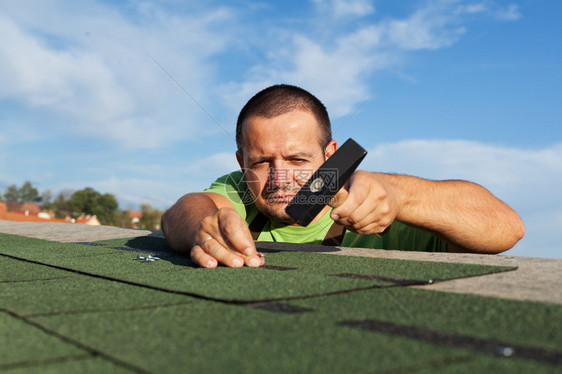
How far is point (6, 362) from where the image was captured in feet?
3.57

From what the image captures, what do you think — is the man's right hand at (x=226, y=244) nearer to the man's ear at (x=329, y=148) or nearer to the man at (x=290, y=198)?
the man at (x=290, y=198)

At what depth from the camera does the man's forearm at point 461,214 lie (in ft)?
9.61

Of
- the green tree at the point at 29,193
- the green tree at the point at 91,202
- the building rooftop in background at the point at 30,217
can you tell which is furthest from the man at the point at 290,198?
the green tree at the point at 29,193

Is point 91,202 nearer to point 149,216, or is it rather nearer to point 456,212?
point 149,216

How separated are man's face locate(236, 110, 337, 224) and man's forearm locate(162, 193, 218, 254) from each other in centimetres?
45

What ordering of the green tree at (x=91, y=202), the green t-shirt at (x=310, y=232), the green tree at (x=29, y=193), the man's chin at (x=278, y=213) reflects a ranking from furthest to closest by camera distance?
the green tree at (x=29, y=193)
the green tree at (x=91, y=202)
the green t-shirt at (x=310, y=232)
the man's chin at (x=278, y=213)

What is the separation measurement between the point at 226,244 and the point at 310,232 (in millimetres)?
1529

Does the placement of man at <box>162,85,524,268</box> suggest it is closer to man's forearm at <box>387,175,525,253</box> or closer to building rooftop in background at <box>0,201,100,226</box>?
man's forearm at <box>387,175,525,253</box>

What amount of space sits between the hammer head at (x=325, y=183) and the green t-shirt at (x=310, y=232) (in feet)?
5.04

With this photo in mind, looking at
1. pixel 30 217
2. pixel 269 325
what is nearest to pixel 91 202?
pixel 30 217

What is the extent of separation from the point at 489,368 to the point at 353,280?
2.91 ft

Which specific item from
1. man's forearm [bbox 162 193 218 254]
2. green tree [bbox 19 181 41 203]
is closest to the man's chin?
man's forearm [bbox 162 193 218 254]

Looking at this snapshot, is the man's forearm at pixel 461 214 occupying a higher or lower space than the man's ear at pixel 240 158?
lower

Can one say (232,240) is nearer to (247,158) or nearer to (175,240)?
(175,240)
